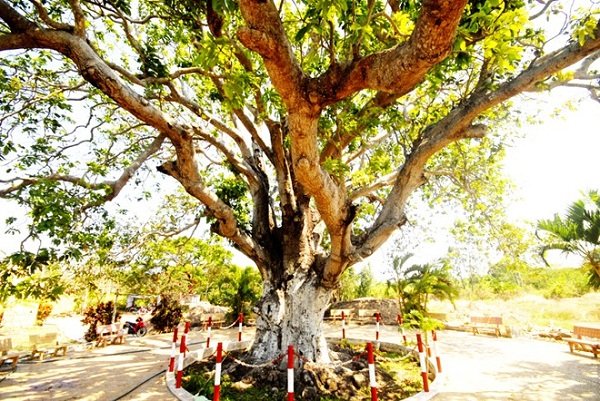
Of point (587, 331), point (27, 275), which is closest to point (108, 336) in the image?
point (27, 275)

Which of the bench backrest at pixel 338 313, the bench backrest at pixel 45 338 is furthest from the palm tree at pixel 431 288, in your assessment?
the bench backrest at pixel 45 338

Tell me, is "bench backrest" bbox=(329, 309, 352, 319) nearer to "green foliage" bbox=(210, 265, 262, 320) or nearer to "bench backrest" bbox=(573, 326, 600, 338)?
"green foliage" bbox=(210, 265, 262, 320)

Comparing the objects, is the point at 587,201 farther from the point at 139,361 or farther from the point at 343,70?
the point at 139,361

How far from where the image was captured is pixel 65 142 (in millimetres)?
7691

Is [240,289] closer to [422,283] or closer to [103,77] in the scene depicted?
[422,283]

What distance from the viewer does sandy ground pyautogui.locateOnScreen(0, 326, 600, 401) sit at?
569cm

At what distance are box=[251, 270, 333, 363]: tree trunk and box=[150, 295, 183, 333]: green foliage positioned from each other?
954cm

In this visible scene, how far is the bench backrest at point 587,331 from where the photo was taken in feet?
29.6

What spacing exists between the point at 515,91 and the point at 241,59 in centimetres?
499

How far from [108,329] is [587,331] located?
53.2ft

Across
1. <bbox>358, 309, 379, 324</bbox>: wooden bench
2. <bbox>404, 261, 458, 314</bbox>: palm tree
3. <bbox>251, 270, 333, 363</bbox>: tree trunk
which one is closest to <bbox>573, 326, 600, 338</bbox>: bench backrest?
<bbox>404, 261, 458, 314</bbox>: palm tree

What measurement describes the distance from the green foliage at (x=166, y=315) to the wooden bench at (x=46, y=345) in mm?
4302

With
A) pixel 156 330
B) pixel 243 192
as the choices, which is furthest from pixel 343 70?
pixel 156 330

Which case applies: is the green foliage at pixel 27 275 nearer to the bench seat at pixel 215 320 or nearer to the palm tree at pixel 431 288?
the palm tree at pixel 431 288
